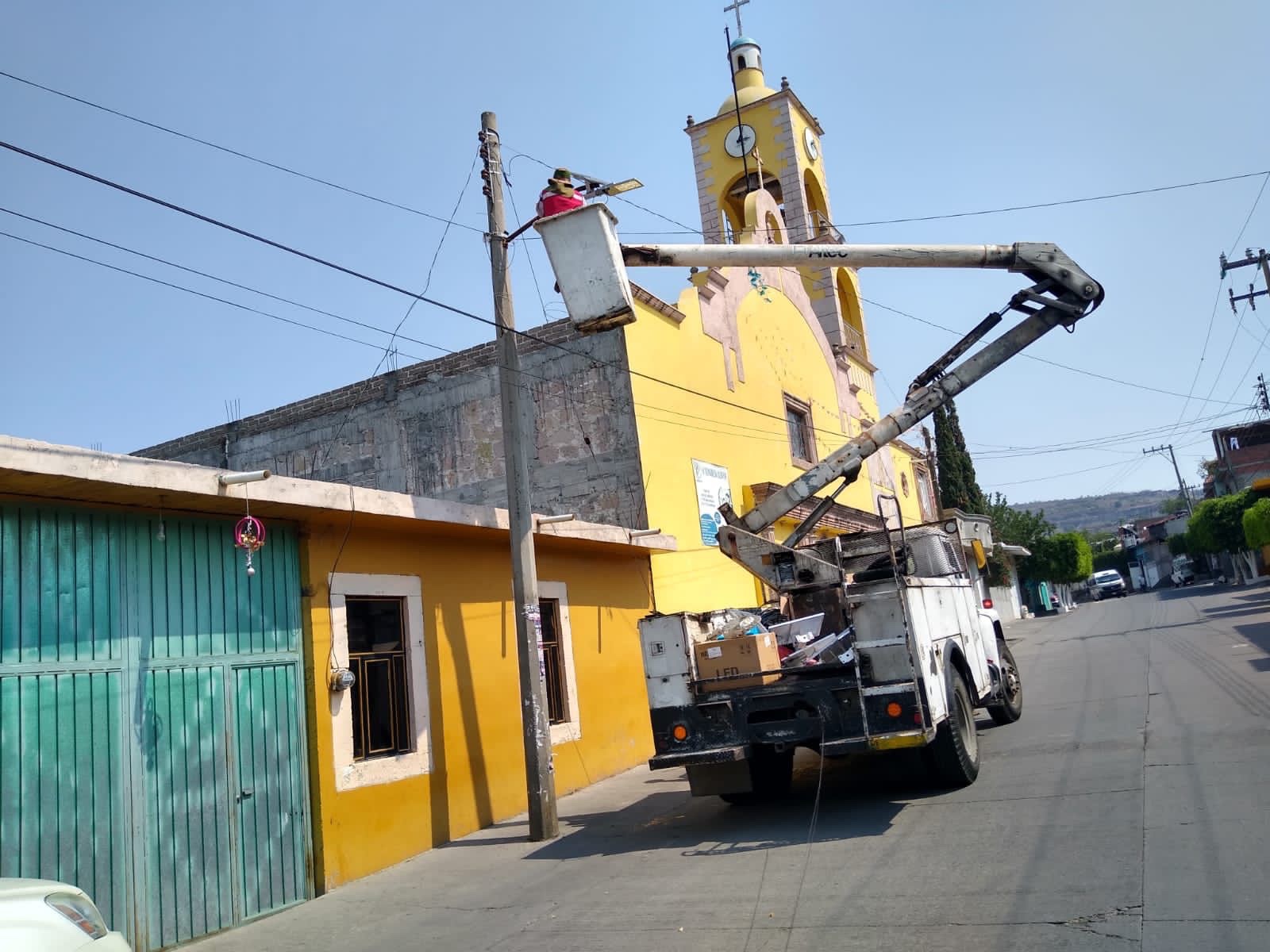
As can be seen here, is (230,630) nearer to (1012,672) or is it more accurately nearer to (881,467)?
(1012,672)

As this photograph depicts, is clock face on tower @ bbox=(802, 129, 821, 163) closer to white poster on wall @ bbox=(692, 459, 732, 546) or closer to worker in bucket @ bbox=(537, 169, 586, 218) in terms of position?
white poster on wall @ bbox=(692, 459, 732, 546)

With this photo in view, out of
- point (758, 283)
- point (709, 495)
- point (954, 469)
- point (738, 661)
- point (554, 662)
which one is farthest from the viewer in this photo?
point (954, 469)

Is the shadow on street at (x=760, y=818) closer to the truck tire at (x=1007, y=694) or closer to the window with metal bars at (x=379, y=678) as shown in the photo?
the window with metal bars at (x=379, y=678)

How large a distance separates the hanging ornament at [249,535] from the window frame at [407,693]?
1.16m

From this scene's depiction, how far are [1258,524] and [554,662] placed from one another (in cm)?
3406

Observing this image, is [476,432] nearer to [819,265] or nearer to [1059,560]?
[819,265]

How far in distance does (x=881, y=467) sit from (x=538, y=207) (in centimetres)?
2043

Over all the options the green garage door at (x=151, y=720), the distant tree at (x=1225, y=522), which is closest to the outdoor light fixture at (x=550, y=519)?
the green garage door at (x=151, y=720)

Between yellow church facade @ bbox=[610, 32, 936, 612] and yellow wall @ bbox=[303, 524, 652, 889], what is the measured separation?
1914 millimetres

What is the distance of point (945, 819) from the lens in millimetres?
7473

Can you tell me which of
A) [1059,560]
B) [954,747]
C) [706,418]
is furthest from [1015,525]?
[954,747]

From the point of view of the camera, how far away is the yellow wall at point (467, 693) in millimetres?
8414

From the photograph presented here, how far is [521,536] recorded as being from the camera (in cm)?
955

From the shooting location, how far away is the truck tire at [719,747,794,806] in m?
9.35
